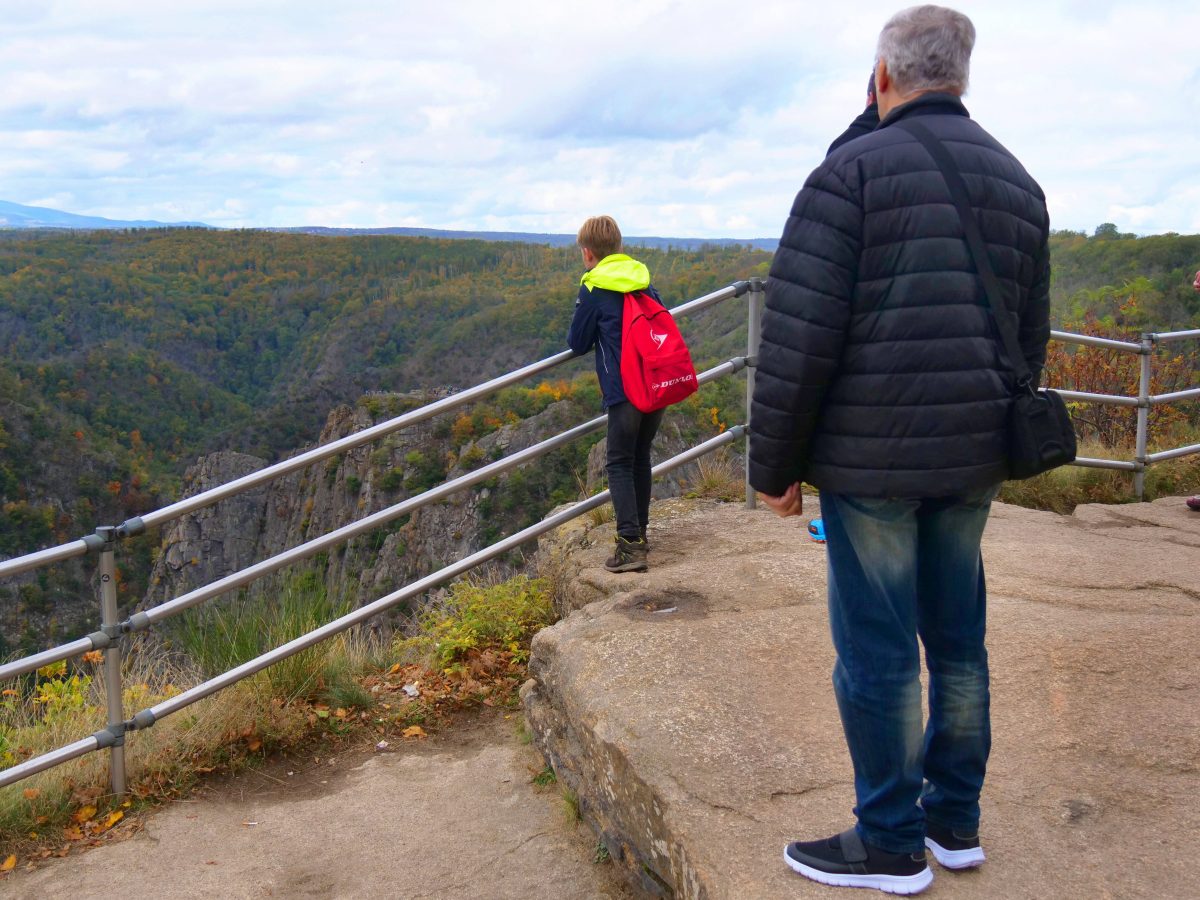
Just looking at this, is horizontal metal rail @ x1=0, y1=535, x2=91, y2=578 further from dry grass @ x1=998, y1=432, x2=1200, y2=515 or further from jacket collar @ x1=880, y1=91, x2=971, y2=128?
dry grass @ x1=998, y1=432, x2=1200, y2=515

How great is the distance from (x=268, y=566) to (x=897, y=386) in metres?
2.64

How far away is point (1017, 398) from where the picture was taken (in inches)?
88.0

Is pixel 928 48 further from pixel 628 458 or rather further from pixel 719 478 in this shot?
pixel 719 478

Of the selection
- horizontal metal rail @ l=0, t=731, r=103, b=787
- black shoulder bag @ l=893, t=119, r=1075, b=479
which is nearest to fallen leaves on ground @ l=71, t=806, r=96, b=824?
horizontal metal rail @ l=0, t=731, r=103, b=787

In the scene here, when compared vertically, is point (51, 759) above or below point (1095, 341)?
below

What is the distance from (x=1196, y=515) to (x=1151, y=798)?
3868 millimetres

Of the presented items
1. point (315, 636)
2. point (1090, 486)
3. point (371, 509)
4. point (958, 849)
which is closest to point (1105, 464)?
point (1090, 486)

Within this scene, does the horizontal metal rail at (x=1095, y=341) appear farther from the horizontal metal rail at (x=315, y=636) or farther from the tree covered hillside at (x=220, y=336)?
the tree covered hillside at (x=220, y=336)

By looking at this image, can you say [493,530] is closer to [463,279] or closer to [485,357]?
[485,357]

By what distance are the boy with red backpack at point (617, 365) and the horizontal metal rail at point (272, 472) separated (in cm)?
17

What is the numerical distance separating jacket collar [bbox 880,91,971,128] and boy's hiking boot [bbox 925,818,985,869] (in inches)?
64.1

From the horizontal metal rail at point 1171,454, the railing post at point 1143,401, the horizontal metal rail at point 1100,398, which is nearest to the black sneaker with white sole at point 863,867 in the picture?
the horizontal metal rail at point 1100,398

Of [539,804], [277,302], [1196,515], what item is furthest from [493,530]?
[277,302]

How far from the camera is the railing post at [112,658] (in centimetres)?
360
